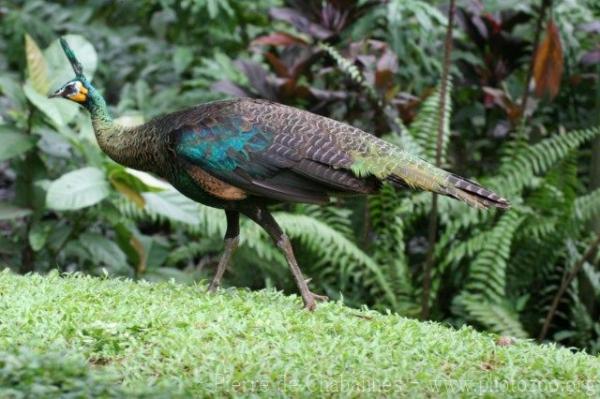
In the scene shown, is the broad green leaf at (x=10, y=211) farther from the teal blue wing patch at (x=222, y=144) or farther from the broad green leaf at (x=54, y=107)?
the teal blue wing patch at (x=222, y=144)

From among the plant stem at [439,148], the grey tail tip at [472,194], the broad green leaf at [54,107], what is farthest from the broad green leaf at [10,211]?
the grey tail tip at [472,194]

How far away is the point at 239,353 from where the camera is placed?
15.3ft

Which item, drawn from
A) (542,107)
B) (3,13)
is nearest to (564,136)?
(542,107)

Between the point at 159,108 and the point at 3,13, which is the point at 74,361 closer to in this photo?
the point at 159,108

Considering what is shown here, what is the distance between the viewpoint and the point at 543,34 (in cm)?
917

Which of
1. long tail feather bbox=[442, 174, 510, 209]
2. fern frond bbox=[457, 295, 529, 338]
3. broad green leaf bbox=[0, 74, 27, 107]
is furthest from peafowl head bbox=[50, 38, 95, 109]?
fern frond bbox=[457, 295, 529, 338]

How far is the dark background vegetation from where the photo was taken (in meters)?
7.95

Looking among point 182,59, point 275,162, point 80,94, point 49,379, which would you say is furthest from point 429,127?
point 49,379

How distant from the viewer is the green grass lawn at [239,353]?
164 inches

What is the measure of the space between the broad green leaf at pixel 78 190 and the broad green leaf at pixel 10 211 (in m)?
0.67

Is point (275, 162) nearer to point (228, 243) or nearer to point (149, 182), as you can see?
point (228, 243)

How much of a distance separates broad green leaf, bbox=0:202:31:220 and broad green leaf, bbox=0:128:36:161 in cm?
45

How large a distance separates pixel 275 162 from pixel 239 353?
1303mm

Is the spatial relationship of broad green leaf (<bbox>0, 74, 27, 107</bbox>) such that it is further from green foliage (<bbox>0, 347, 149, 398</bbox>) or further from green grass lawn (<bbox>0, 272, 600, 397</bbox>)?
green foliage (<bbox>0, 347, 149, 398</bbox>)
